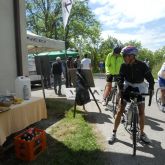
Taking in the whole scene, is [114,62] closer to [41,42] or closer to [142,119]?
[41,42]

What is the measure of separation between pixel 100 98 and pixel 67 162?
6847mm

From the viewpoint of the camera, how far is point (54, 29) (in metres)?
45.8

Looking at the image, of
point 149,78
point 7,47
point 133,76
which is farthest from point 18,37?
point 149,78

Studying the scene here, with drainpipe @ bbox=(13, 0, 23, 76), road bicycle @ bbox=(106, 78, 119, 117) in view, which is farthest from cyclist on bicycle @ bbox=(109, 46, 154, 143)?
drainpipe @ bbox=(13, 0, 23, 76)

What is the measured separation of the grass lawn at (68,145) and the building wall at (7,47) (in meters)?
1.48

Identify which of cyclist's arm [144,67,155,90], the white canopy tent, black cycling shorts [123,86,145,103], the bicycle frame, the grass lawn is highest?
the white canopy tent

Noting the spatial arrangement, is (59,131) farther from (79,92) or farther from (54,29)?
(54,29)

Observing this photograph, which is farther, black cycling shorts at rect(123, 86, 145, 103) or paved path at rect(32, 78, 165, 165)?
black cycling shorts at rect(123, 86, 145, 103)

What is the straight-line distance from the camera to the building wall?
7168 mm

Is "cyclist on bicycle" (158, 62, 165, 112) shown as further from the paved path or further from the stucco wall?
the stucco wall

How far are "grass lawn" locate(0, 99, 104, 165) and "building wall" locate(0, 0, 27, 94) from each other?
1.48 m

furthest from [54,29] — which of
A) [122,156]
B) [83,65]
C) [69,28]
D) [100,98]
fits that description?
[122,156]

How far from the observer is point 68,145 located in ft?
19.9

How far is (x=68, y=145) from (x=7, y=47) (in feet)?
9.94
